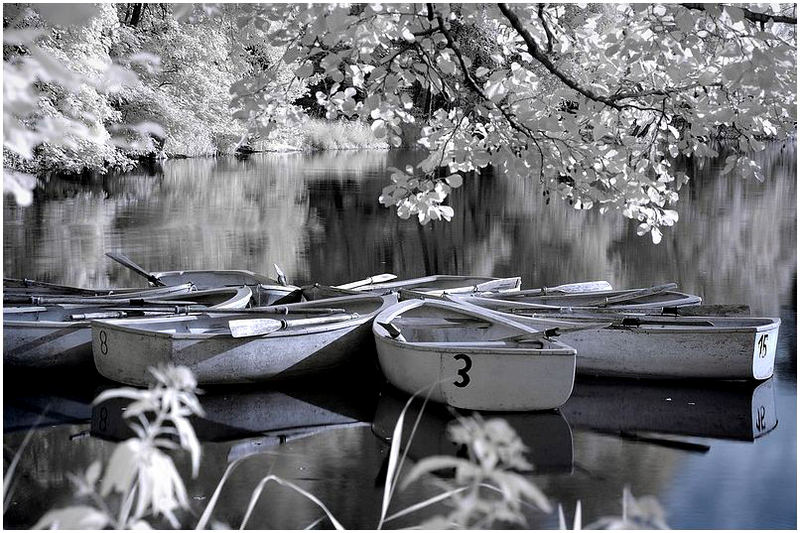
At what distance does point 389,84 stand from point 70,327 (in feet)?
13.4

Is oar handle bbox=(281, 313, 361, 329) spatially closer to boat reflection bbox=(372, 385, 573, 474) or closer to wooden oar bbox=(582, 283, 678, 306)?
boat reflection bbox=(372, 385, 573, 474)

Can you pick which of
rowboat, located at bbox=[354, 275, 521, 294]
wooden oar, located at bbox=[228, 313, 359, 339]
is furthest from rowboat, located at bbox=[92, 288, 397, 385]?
rowboat, located at bbox=[354, 275, 521, 294]

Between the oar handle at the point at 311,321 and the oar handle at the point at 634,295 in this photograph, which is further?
the oar handle at the point at 634,295

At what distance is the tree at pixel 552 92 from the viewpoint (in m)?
4.04

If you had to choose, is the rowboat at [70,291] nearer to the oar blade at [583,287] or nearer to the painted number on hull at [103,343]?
the painted number on hull at [103,343]

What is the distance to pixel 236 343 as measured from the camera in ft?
22.9

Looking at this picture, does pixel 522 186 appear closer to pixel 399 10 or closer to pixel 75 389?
pixel 75 389

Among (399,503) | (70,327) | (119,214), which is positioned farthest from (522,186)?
(399,503)

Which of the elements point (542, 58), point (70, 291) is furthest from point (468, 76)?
point (70, 291)

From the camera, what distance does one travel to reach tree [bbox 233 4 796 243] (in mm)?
4039

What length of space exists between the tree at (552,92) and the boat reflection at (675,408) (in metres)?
2.24

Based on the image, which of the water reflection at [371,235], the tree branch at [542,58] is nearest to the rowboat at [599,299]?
the water reflection at [371,235]

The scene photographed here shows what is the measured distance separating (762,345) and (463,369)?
97.0 inches

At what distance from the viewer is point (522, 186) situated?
27.5 metres
